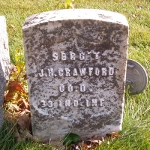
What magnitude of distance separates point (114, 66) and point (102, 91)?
25 cm

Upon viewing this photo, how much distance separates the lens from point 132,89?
141 inches

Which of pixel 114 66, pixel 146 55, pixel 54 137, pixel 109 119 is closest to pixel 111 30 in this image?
pixel 114 66

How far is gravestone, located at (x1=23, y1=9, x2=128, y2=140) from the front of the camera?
2.63 m

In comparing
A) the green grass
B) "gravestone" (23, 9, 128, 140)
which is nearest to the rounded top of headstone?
"gravestone" (23, 9, 128, 140)

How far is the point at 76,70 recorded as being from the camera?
110 inches

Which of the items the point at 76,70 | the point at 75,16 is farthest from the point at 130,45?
the point at 75,16

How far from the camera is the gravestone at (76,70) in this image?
2629mm

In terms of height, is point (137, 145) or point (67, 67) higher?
point (67, 67)

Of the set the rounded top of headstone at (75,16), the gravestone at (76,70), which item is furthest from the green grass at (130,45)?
the rounded top of headstone at (75,16)

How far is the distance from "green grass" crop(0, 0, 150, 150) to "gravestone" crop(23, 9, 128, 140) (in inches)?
7.4

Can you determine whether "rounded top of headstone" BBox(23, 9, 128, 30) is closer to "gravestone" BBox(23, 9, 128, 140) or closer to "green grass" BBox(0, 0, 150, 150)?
Answer: "gravestone" BBox(23, 9, 128, 140)

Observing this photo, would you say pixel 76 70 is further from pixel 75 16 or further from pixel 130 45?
pixel 130 45

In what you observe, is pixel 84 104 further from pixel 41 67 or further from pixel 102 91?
pixel 41 67

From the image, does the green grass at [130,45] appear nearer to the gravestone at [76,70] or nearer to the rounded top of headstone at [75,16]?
the gravestone at [76,70]
